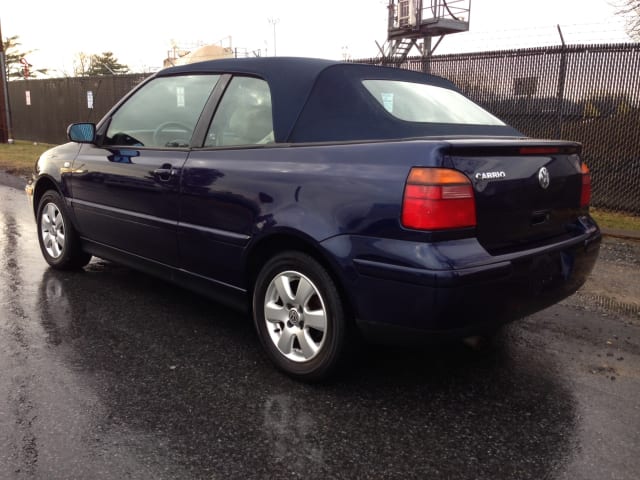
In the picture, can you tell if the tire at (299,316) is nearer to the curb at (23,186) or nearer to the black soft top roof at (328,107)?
the black soft top roof at (328,107)

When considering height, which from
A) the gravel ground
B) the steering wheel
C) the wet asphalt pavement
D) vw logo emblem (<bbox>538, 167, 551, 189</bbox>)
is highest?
the steering wheel

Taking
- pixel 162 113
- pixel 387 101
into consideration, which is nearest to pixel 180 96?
pixel 162 113

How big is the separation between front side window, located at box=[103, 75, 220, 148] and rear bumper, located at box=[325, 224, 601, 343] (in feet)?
5.26

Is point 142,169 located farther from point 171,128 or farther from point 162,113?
point 162,113

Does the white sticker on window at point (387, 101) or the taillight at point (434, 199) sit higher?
the white sticker on window at point (387, 101)

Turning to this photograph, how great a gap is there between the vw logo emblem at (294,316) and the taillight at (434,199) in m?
0.85

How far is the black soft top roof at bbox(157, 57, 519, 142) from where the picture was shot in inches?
123

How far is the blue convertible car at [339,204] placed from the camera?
2621 mm

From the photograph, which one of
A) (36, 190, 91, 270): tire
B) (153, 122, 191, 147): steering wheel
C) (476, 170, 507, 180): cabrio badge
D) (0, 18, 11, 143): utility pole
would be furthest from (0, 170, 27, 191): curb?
(476, 170, 507, 180): cabrio badge

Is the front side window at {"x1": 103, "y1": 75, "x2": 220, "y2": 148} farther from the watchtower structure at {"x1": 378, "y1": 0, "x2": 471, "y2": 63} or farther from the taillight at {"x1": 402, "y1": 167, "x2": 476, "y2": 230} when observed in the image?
the watchtower structure at {"x1": 378, "y1": 0, "x2": 471, "y2": 63}

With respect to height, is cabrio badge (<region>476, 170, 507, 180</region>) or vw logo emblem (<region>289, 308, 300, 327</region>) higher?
cabrio badge (<region>476, 170, 507, 180</region>)

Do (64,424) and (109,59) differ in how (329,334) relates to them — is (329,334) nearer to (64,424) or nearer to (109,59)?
(64,424)

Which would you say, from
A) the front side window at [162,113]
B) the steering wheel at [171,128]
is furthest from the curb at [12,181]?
the steering wheel at [171,128]

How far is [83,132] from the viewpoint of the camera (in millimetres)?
4605
